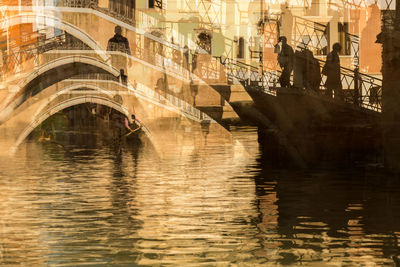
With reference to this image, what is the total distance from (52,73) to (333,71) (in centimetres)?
963

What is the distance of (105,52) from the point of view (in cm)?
2344

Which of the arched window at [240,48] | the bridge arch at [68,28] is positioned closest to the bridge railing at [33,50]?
the bridge arch at [68,28]

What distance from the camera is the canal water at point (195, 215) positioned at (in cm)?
841

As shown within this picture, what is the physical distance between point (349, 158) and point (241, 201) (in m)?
6.60

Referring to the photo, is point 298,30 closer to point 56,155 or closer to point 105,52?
point 105,52

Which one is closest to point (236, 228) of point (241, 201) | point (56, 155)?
point (241, 201)

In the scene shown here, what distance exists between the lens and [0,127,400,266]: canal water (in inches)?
331

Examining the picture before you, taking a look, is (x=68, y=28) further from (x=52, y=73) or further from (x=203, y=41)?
(x=203, y=41)

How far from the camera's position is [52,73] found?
78.7ft

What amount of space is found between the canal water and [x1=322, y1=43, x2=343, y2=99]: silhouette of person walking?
4.68 feet
